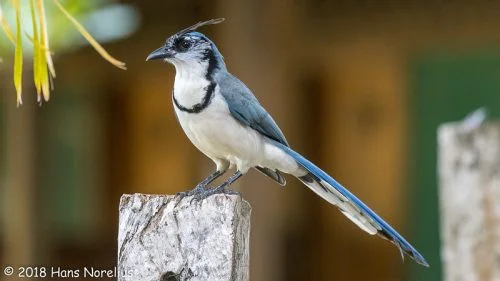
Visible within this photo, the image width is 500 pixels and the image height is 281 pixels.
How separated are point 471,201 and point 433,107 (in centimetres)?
380

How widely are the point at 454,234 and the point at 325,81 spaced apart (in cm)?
453

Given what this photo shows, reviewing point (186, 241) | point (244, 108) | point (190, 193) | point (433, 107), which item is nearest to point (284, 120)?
point (433, 107)

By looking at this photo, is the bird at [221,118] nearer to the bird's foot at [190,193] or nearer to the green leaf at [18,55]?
the bird's foot at [190,193]

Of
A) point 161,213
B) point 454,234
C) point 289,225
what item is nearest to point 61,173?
point 289,225

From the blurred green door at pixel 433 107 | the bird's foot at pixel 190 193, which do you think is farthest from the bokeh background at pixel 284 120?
the bird's foot at pixel 190 193

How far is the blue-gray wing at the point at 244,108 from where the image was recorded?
3.52 metres

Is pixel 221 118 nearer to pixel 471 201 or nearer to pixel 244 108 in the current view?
pixel 244 108

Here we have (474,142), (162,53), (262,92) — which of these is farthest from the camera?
(262,92)

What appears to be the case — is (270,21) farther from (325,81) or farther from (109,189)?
(109,189)

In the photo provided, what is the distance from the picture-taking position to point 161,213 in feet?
8.71

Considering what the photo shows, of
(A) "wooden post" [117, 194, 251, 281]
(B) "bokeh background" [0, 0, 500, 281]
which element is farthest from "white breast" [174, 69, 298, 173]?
(B) "bokeh background" [0, 0, 500, 281]

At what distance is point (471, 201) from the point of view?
3.87 meters

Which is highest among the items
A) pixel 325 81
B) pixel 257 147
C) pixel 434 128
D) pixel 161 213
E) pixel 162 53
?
pixel 325 81

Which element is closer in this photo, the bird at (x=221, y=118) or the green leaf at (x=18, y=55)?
the green leaf at (x=18, y=55)
